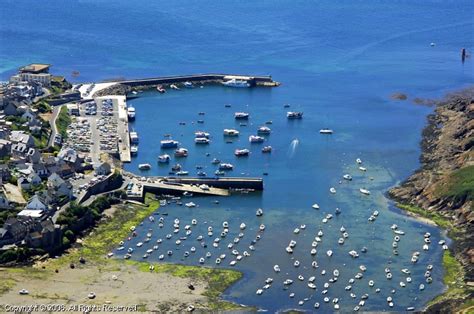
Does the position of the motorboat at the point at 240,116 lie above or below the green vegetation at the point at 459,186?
above

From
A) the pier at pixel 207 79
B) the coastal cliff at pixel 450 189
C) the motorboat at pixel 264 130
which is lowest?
the coastal cliff at pixel 450 189

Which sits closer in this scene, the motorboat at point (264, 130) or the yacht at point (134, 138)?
the yacht at point (134, 138)

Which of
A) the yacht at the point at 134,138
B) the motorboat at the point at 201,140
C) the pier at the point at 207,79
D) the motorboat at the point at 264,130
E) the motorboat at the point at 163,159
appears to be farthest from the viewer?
the pier at the point at 207,79

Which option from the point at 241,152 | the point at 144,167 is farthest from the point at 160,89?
the point at 144,167

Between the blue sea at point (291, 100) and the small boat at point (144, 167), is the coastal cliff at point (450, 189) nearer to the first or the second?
the blue sea at point (291, 100)

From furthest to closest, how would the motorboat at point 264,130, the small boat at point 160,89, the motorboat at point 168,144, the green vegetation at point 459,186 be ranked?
the small boat at point 160,89 → the motorboat at point 264,130 → the motorboat at point 168,144 → the green vegetation at point 459,186

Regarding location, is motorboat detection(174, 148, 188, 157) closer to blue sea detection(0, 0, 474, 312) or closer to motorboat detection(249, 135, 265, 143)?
blue sea detection(0, 0, 474, 312)

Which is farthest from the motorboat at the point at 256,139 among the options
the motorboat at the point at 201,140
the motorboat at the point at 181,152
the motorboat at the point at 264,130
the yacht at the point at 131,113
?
the yacht at the point at 131,113

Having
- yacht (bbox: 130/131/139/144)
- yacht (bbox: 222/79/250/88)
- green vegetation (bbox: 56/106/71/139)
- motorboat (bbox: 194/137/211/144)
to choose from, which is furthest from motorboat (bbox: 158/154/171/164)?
yacht (bbox: 222/79/250/88)

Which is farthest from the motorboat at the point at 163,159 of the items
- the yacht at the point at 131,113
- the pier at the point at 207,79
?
the pier at the point at 207,79
